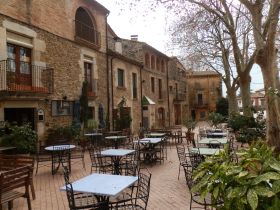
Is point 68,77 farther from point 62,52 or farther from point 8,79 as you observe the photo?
point 8,79

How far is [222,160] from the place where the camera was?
3150mm

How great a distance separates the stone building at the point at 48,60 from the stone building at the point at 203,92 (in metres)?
33.2

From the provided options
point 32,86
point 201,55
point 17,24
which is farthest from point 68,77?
point 201,55

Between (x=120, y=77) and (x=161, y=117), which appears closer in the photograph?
(x=120, y=77)

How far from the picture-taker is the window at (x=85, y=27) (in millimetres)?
16203

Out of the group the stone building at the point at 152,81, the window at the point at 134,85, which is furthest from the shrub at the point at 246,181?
the stone building at the point at 152,81

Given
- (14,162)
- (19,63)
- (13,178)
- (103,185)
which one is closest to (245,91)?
(19,63)

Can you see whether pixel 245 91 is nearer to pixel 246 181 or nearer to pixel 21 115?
pixel 21 115

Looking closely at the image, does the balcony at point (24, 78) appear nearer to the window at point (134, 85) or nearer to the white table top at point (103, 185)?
the white table top at point (103, 185)

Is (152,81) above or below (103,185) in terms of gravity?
above

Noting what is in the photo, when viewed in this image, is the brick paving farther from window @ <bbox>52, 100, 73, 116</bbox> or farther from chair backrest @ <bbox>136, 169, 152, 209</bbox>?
window @ <bbox>52, 100, 73, 116</bbox>

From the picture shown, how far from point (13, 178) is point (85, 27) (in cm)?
1302

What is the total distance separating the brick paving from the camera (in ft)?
19.0

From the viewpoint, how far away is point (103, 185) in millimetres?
4324
